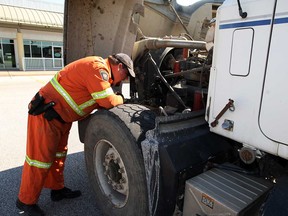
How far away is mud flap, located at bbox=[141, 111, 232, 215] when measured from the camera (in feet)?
5.91

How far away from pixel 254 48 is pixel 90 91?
1462 millimetres

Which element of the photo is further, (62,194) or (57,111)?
(62,194)

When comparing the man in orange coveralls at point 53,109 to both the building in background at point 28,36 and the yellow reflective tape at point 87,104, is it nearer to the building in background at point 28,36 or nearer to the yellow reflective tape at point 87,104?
the yellow reflective tape at point 87,104

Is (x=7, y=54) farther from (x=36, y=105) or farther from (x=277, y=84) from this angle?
(x=277, y=84)

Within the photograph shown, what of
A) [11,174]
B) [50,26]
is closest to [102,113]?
[11,174]

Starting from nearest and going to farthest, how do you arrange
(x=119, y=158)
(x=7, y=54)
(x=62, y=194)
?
(x=119, y=158)
(x=62, y=194)
(x=7, y=54)

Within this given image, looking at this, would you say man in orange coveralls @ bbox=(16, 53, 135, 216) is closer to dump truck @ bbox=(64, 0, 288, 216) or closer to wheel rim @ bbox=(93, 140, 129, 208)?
dump truck @ bbox=(64, 0, 288, 216)

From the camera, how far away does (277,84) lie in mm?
1425

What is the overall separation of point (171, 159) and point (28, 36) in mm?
20709

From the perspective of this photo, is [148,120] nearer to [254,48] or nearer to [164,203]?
[164,203]

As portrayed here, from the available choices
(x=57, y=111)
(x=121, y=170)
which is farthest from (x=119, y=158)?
(x=57, y=111)

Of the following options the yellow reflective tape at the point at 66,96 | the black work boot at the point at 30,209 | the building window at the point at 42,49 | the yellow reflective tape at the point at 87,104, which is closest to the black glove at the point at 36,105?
the yellow reflective tape at the point at 66,96

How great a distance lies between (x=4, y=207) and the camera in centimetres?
273

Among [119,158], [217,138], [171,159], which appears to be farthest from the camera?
[119,158]
